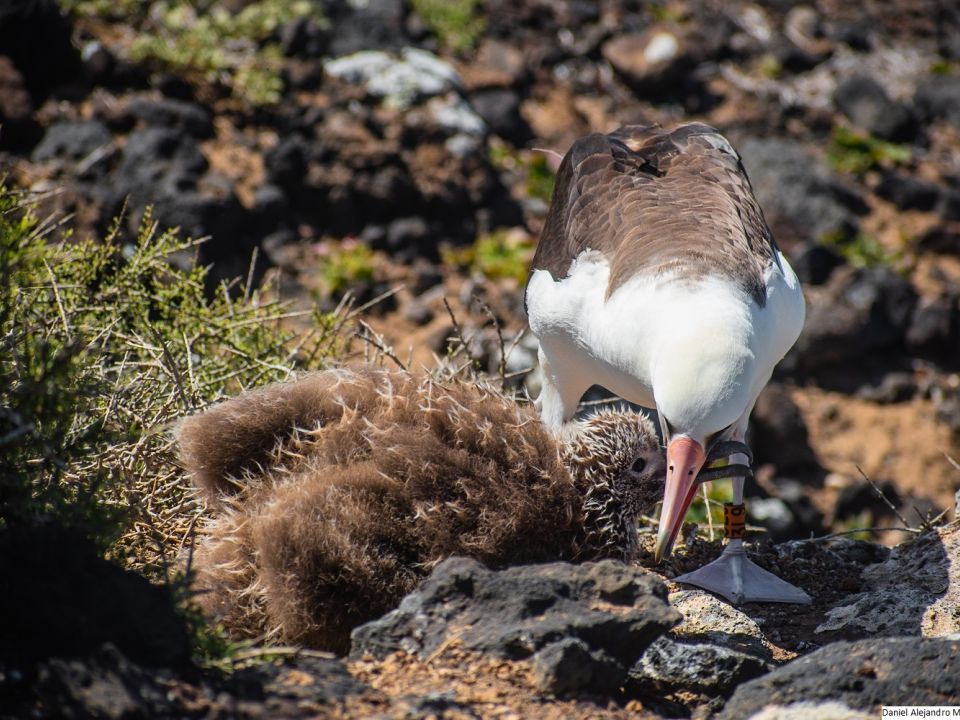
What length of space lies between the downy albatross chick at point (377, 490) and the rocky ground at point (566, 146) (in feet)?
1.94

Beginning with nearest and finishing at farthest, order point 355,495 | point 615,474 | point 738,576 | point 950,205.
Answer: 1. point 355,495
2. point 615,474
3. point 738,576
4. point 950,205

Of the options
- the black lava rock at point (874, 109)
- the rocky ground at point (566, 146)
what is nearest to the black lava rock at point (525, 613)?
the rocky ground at point (566, 146)

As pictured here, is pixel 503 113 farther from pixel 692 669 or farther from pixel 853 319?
pixel 692 669

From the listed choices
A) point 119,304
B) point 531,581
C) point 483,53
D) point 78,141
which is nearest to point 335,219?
point 78,141

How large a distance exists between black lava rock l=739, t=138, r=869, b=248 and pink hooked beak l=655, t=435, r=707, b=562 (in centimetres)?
713

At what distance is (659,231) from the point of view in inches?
174

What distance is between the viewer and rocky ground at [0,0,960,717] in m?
6.91

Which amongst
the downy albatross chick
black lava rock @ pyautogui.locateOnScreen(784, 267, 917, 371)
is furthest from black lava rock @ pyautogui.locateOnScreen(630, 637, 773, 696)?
black lava rock @ pyautogui.locateOnScreen(784, 267, 917, 371)

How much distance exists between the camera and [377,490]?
333cm

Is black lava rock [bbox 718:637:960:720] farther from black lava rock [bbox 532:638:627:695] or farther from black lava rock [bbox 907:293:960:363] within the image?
black lava rock [bbox 907:293:960:363]

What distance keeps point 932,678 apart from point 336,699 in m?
1.44

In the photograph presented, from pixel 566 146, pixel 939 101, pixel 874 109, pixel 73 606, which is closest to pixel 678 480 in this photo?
pixel 73 606

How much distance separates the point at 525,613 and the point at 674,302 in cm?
146

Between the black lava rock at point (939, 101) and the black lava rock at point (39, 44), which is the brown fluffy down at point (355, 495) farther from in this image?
the black lava rock at point (939, 101)
